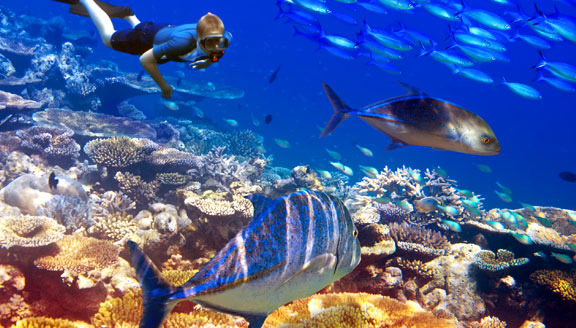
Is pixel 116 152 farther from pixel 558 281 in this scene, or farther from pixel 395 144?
pixel 558 281

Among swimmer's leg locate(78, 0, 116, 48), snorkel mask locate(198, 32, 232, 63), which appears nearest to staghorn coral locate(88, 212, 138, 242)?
swimmer's leg locate(78, 0, 116, 48)

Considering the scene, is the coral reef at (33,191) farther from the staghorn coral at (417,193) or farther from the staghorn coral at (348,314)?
the staghorn coral at (417,193)

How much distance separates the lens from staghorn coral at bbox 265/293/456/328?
2.41 meters

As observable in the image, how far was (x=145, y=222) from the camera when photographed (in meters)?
5.17

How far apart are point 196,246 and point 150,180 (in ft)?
11.1

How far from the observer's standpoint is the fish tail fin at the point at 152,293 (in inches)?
51.0

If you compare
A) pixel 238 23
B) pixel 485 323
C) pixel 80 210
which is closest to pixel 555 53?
pixel 238 23

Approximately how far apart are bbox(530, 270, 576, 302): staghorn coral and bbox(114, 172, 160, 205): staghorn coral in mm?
7461

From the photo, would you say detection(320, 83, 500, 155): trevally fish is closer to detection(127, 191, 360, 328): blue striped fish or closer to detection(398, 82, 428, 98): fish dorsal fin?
detection(398, 82, 428, 98): fish dorsal fin

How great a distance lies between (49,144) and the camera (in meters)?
7.86

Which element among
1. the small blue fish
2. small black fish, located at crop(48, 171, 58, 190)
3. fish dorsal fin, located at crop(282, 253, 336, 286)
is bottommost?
small black fish, located at crop(48, 171, 58, 190)

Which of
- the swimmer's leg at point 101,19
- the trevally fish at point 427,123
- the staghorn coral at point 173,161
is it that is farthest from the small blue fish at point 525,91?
the swimmer's leg at point 101,19

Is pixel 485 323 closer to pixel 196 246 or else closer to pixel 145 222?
pixel 196 246

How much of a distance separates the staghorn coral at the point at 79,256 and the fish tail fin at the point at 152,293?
8.74 ft
